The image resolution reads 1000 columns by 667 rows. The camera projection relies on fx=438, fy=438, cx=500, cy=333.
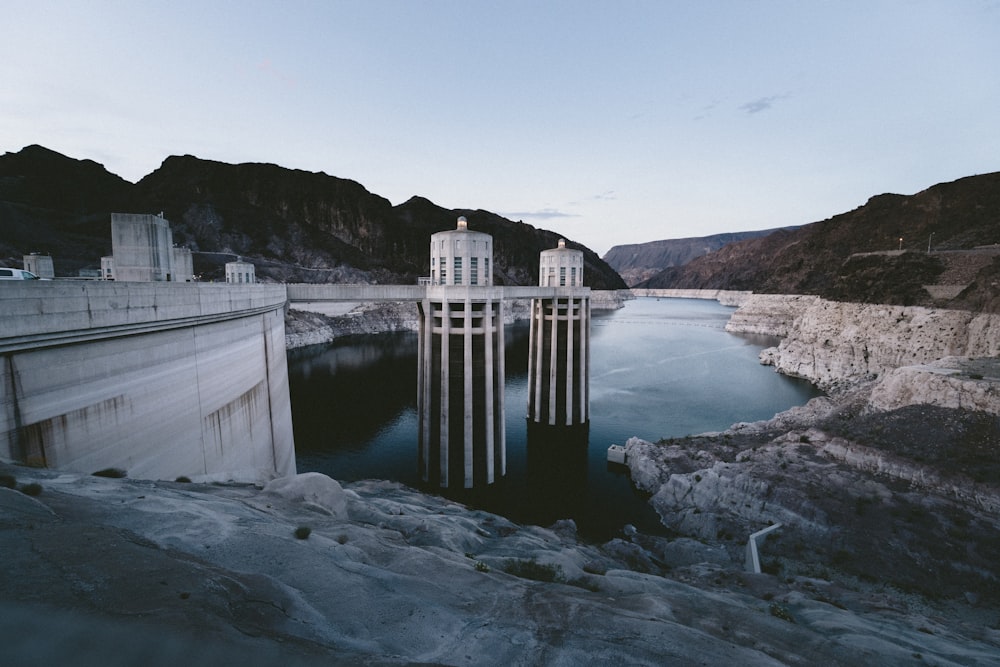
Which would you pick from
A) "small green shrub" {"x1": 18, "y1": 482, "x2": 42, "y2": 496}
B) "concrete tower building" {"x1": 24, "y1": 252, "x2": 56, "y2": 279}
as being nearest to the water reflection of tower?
"small green shrub" {"x1": 18, "y1": 482, "x2": 42, "y2": 496}

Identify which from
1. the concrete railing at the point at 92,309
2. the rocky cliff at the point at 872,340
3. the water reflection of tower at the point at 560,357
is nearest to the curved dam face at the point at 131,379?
the concrete railing at the point at 92,309

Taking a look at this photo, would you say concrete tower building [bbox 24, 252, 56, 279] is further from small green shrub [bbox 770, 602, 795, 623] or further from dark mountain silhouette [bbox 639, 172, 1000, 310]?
dark mountain silhouette [bbox 639, 172, 1000, 310]

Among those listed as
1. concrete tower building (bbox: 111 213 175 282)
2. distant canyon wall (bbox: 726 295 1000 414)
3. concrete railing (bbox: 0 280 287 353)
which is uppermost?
concrete tower building (bbox: 111 213 175 282)

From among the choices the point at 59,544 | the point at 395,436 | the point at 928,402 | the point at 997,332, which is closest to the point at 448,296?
the point at 395,436

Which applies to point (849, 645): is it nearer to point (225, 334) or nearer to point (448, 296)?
point (225, 334)

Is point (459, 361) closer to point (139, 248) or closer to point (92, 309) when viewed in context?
point (139, 248)

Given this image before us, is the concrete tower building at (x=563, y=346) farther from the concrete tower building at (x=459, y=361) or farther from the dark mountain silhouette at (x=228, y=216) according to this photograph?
the dark mountain silhouette at (x=228, y=216)

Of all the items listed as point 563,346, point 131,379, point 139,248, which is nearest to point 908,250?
point 563,346
